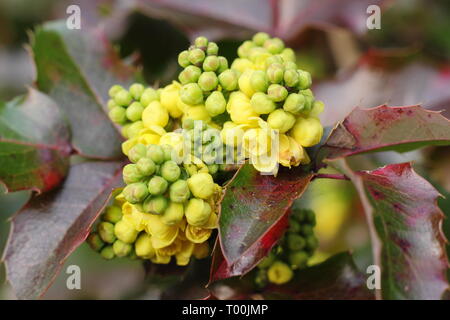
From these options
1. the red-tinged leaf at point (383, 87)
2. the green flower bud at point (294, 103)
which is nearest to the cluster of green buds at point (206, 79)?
the green flower bud at point (294, 103)

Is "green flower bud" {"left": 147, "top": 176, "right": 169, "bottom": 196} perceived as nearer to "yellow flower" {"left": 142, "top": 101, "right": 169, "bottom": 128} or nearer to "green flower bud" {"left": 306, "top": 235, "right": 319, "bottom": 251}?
"yellow flower" {"left": 142, "top": 101, "right": 169, "bottom": 128}

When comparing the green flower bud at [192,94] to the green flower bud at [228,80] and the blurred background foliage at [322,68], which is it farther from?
the blurred background foliage at [322,68]

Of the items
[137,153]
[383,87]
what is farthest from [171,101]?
[383,87]

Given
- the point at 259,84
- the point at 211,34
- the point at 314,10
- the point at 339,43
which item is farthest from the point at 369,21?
the point at 259,84

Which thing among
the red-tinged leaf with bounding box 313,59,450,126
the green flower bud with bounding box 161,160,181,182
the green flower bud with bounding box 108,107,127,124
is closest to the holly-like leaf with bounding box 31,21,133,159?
the green flower bud with bounding box 108,107,127,124

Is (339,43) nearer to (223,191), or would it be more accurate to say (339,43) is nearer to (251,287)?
(251,287)
